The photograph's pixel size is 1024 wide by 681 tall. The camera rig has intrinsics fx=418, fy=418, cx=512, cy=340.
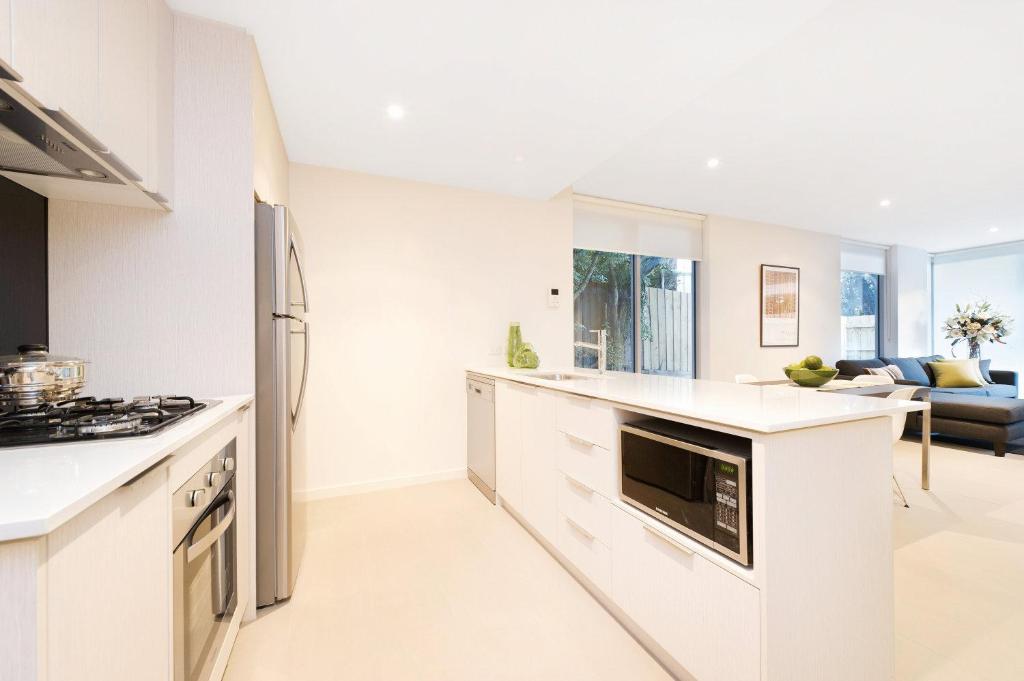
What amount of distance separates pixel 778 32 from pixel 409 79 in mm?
1684

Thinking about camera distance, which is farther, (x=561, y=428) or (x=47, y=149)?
(x=561, y=428)

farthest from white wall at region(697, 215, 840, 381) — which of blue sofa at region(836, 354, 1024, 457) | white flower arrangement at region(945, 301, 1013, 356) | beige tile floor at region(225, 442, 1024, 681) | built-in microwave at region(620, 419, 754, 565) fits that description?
built-in microwave at region(620, 419, 754, 565)

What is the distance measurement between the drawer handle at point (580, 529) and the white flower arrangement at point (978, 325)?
25.5 ft

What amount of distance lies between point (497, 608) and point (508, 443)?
99cm

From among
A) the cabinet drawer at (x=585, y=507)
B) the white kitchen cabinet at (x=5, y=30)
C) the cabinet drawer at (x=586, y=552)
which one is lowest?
the cabinet drawer at (x=586, y=552)

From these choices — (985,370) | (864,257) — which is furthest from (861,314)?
(985,370)

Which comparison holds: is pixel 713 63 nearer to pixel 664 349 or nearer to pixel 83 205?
pixel 83 205

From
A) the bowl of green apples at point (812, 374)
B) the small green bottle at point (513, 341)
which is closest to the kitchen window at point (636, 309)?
the small green bottle at point (513, 341)

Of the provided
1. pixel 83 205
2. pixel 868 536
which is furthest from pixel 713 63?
pixel 83 205

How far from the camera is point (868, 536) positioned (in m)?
1.25

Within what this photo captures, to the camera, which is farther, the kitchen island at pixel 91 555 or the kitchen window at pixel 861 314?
the kitchen window at pixel 861 314

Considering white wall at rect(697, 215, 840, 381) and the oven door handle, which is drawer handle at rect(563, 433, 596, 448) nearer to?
the oven door handle

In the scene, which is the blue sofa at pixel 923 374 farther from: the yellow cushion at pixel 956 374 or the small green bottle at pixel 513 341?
the small green bottle at pixel 513 341

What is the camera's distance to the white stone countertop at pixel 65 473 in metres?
0.53
